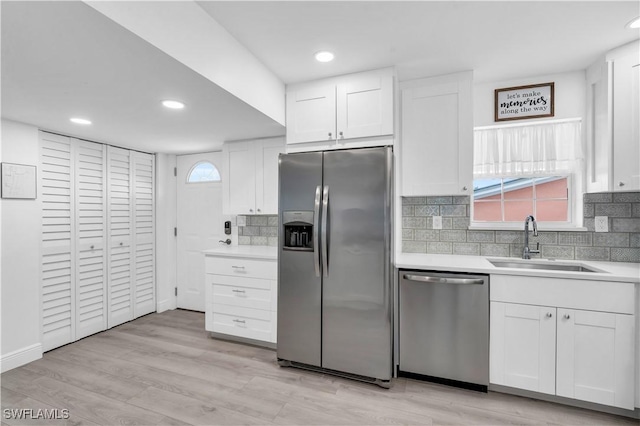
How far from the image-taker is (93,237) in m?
3.26

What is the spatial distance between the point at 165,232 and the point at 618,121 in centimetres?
472

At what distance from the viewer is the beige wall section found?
1350 millimetres

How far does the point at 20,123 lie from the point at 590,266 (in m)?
4.78

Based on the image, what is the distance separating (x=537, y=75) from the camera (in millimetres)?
2584

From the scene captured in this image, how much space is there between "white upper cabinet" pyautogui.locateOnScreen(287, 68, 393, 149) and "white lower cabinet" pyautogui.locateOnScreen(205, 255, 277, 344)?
4.07 ft

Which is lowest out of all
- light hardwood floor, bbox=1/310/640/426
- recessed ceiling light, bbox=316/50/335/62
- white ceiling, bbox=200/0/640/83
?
light hardwood floor, bbox=1/310/640/426

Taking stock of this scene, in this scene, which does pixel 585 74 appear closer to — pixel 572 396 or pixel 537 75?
pixel 537 75

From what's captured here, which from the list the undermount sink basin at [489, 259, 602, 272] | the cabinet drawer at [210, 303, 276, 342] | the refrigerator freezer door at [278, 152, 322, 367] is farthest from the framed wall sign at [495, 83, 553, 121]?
the cabinet drawer at [210, 303, 276, 342]

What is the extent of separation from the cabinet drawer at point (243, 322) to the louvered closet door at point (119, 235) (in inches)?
52.7

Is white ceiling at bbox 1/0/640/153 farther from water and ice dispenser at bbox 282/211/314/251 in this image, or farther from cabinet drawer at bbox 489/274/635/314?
cabinet drawer at bbox 489/274/635/314

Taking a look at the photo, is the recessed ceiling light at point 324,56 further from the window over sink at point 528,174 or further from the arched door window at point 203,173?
the arched door window at point 203,173

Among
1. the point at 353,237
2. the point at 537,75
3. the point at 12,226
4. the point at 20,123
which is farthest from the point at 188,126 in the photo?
the point at 537,75

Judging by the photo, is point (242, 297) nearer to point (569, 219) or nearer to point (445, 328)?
point (445, 328)

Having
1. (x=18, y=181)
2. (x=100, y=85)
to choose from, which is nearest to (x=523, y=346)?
(x=100, y=85)
